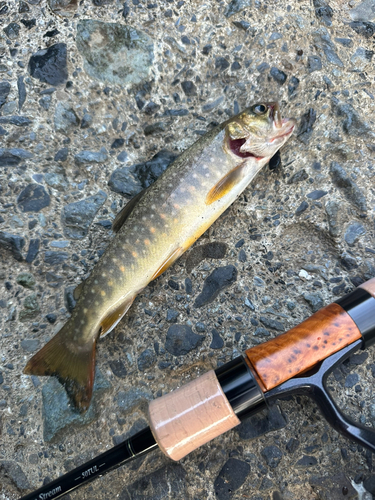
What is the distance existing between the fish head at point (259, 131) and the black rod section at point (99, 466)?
1511 millimetres

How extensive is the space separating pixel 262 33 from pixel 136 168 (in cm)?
115

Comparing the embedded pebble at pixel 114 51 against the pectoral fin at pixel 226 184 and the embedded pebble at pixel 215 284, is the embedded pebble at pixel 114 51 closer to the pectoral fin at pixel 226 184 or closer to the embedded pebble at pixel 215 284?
the pectoral fin at pixel 226 184

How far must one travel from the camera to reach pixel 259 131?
2.10 meters

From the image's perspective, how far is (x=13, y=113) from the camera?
2.24 m

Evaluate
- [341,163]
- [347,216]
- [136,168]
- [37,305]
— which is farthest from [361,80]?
[37,305]

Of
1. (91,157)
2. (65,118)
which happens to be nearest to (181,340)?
(91,157)

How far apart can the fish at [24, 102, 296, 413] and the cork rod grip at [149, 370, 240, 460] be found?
0.59 meters

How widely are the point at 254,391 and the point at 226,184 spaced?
1.10 meters

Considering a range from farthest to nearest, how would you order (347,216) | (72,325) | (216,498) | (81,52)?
1. (81,52)
2. (347,216)
3. (72,325)
4. (216,498)

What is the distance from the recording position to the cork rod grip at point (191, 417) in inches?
58.2

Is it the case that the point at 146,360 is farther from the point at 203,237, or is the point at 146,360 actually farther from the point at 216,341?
the point at 203,237

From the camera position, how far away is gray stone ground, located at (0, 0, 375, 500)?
1860mm

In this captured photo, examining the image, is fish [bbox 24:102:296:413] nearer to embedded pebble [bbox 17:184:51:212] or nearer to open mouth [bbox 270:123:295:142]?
open mouth [bbox 270:123:295:142]

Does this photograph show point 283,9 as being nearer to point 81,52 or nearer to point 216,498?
point 81,52
